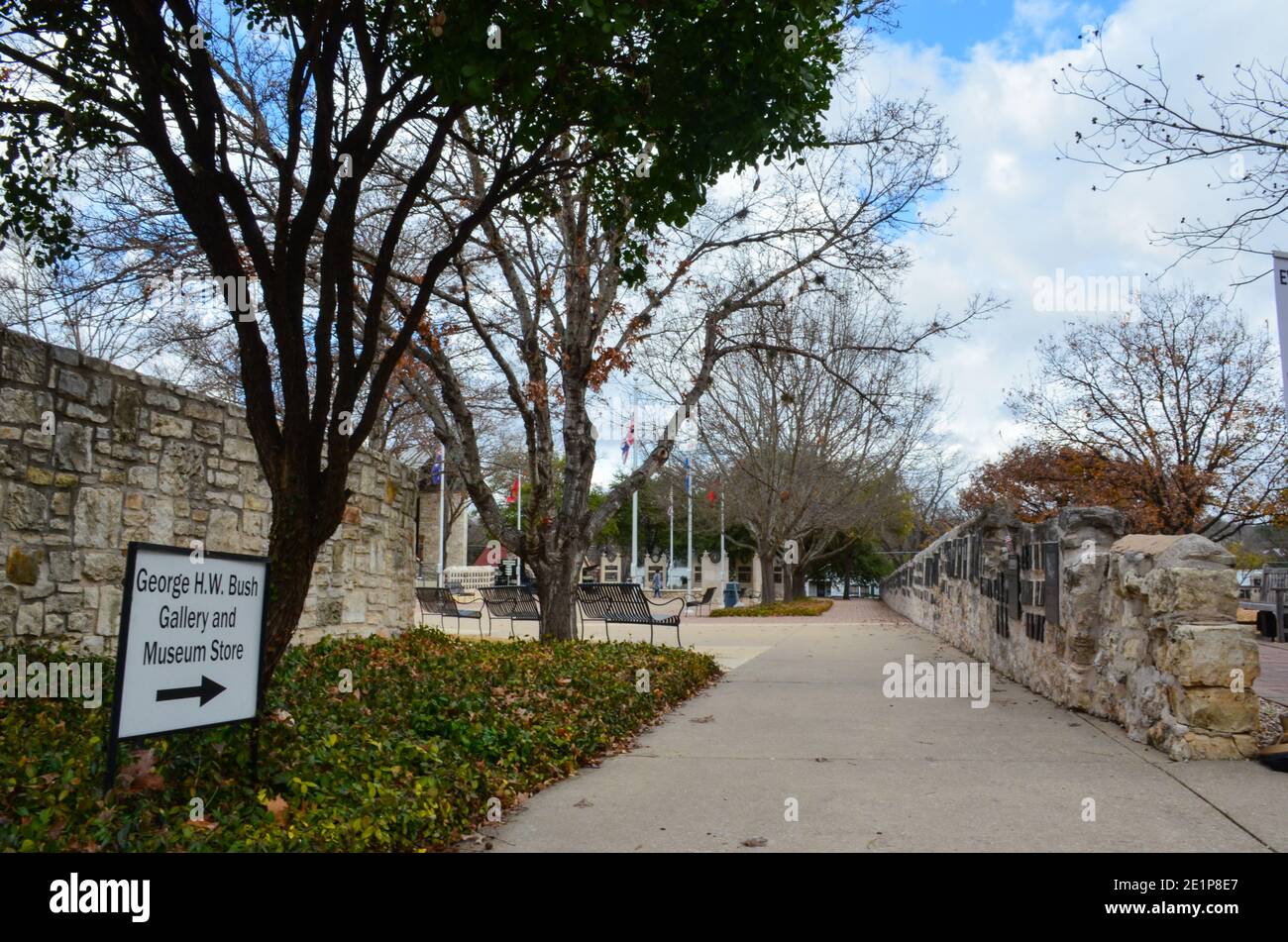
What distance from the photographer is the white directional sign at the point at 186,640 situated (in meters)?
3.67

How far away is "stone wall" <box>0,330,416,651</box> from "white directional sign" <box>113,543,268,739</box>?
114 inches

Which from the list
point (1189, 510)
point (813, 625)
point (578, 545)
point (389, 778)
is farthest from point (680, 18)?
point (813, 625)

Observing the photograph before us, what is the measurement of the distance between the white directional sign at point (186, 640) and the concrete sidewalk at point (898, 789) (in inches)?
53.8

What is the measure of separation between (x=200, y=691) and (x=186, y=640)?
227 mm

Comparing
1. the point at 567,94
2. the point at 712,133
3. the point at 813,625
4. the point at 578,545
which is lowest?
the point at 813,625

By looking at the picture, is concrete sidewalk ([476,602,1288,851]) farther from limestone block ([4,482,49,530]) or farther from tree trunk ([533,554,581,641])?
limestone block ([4,482,49,530])

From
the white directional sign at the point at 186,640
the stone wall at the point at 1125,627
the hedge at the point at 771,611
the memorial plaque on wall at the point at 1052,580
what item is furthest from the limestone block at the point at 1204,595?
the hedge at the point at 771,611

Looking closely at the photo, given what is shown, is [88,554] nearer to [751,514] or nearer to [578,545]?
[578,545]

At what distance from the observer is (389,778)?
4.70 meters

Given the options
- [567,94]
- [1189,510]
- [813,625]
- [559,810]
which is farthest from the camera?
[813,625]

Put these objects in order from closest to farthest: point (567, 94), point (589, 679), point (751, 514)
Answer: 1. point (567, 94)
2. point (589, 679)
3. point (751, 514)

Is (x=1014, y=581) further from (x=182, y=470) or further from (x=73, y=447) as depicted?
(x=73, y=447)

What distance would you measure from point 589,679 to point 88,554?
12.6 feet

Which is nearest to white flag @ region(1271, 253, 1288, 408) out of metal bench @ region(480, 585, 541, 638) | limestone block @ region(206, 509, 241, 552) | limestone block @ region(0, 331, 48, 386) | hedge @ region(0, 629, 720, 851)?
hedge @ region(0, 629, 720, 851)
